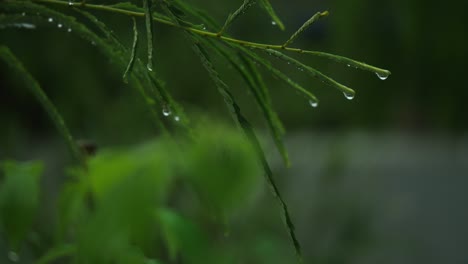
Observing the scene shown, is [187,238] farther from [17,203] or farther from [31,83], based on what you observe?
[31,83]

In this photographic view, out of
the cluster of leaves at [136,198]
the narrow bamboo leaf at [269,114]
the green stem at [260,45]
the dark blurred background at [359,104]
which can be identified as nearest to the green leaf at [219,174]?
the cluster of leaves at [136,198]

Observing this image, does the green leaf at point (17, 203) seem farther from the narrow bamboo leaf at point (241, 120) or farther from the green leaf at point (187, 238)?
the narrow bamboo leaf at point (241, 120)

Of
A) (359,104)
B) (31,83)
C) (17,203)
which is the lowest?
(359,104)

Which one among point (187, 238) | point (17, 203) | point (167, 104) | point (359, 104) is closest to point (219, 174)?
point (187, 238)

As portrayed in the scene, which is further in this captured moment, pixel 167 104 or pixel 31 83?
pixel 31 83

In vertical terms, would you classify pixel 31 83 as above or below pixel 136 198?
above

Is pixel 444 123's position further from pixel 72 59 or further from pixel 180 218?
pixel 180 218
